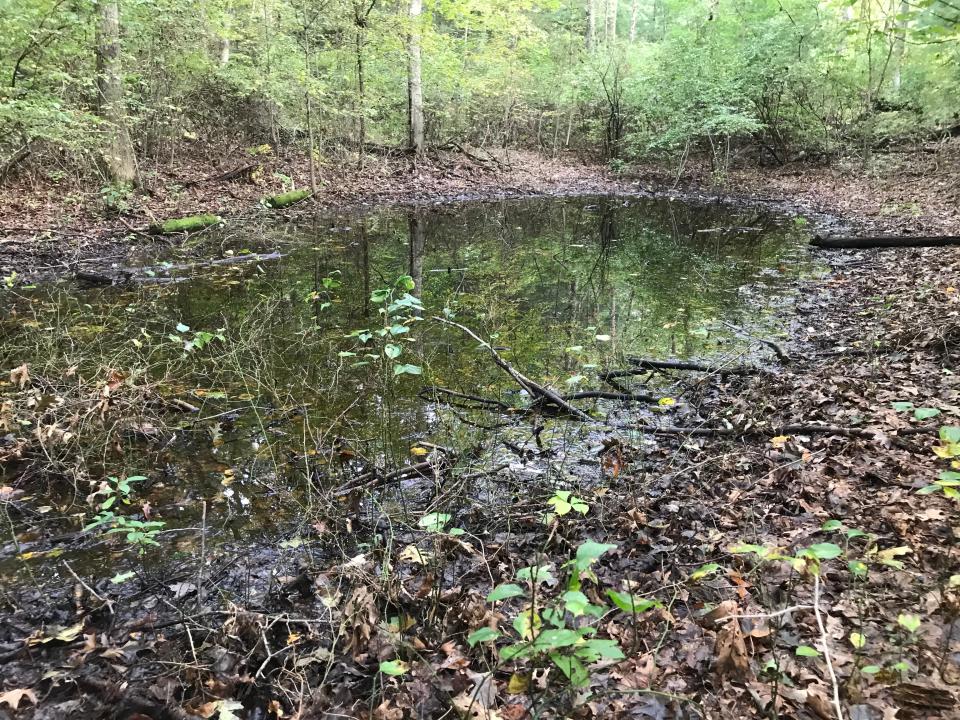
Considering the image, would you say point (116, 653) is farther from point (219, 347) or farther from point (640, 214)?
point (640, 214)

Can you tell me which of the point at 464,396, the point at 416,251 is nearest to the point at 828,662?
the point at 464,396

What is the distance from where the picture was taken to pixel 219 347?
7.43 meters

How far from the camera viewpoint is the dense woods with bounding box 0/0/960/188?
13.3 metres

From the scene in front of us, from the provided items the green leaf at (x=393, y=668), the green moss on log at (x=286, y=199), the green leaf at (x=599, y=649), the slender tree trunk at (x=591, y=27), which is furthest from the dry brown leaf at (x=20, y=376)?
the slender tree trunk at (x=591, y=27)

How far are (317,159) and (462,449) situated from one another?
729 inches

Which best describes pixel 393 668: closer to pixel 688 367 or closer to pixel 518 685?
pixel 518 685

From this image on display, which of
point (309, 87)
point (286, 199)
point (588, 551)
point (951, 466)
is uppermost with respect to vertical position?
point (309, 87)

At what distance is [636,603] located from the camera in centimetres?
283

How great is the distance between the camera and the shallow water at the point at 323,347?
4668mm

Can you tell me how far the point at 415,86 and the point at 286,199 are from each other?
8.18 metres

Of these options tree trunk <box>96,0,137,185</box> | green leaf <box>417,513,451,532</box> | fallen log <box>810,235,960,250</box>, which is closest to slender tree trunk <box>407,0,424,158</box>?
tree trunk <box>96,0,137,185</box>

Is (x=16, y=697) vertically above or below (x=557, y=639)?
below

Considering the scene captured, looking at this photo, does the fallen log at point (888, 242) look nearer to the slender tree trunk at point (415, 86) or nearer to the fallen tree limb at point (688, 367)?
the fallen tree limb at point (688, 367)

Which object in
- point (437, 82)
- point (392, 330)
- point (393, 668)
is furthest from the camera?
point (437, 82)
